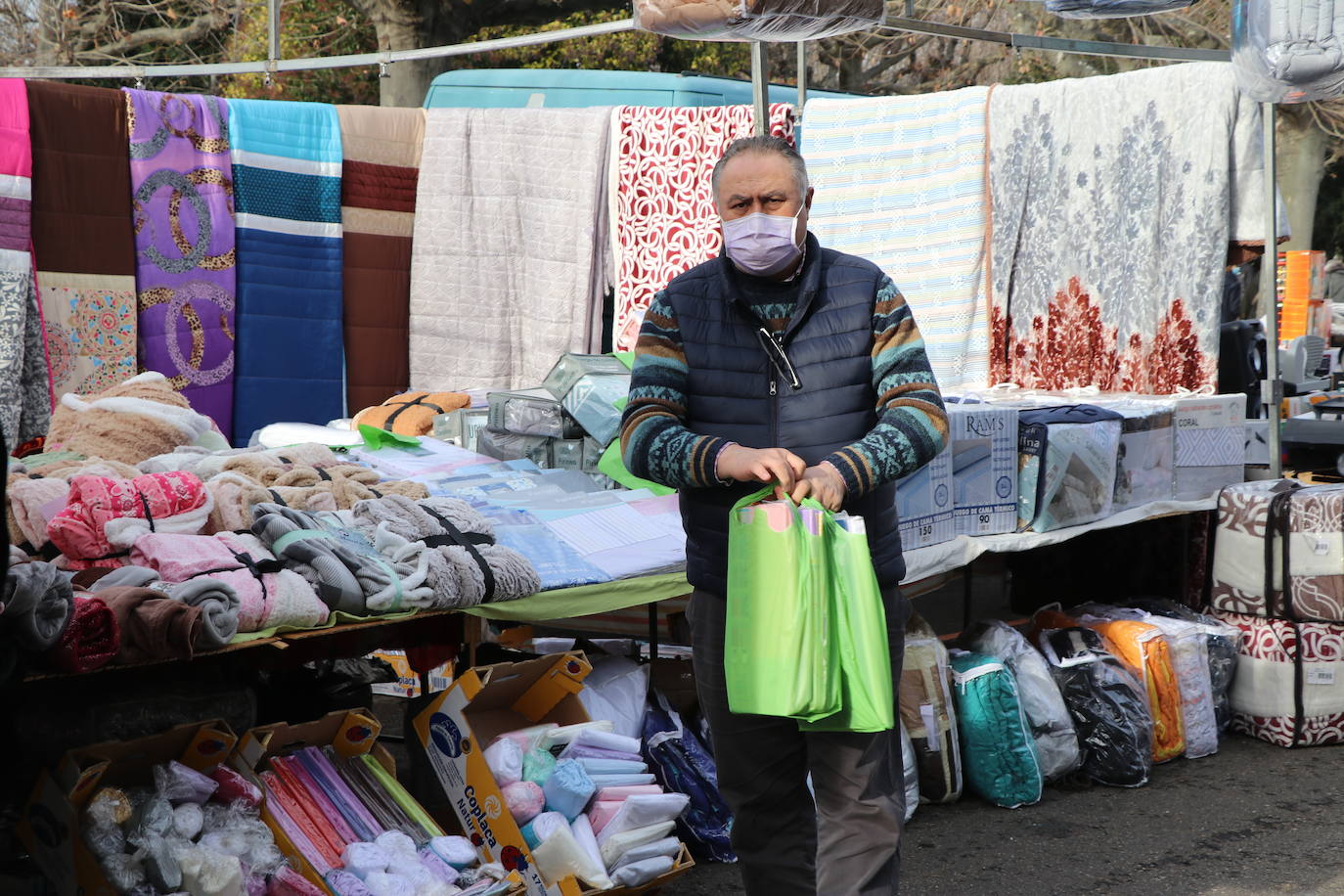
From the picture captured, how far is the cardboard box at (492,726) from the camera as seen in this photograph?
3107 millimetres

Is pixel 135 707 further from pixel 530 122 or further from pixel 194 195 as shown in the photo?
pixel 530 122

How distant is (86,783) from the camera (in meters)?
2.60

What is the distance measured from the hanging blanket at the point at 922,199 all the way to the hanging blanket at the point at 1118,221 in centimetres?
9

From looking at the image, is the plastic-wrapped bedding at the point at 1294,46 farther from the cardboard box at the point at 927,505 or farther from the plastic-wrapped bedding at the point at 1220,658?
the plastic-wrapped bedding at the point at 1220,658

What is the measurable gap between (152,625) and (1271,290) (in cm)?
431

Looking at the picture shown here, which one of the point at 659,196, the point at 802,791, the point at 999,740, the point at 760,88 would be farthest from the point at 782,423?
the point at 659,196

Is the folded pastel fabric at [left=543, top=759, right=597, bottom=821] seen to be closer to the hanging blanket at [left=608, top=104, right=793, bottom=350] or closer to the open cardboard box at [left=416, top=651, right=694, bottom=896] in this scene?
the open cardboard box at [left=416, top=651, right=694, bottom=896]

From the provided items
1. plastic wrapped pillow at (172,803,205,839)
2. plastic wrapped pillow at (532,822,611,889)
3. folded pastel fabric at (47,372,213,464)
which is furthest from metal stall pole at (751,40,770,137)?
plastic wrapped pillow at (172,803,205,839)

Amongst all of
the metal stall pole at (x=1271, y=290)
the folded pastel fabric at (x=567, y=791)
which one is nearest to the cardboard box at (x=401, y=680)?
the folded pastel fabric at (x=567, y=791)

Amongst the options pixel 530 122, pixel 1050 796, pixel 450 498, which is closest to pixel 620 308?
pixel 530 122

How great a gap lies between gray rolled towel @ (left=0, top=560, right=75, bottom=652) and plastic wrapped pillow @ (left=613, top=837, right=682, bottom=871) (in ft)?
4.69

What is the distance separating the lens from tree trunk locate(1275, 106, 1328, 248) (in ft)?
52.0

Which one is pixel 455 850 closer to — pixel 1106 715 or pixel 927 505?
pixel 927 505

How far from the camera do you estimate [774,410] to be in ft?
7.86
